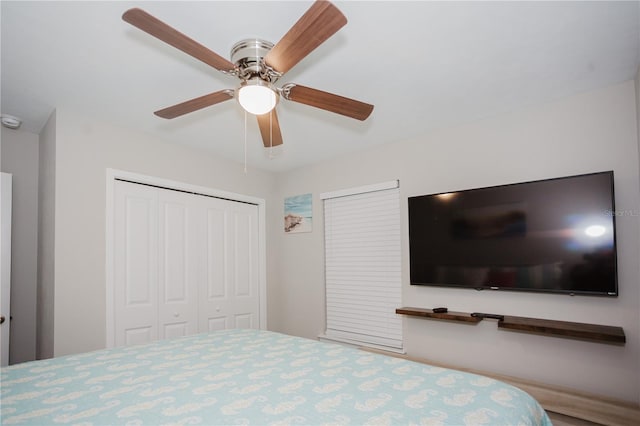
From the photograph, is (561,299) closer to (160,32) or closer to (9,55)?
(160,32)

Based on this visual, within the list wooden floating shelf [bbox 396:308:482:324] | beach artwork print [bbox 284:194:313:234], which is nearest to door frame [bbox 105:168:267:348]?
beach artwork print [bbox 284:194:313:234]

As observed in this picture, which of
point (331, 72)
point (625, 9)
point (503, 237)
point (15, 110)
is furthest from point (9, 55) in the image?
point (503, 237)

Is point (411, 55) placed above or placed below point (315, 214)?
above

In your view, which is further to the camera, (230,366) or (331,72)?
(331,72)

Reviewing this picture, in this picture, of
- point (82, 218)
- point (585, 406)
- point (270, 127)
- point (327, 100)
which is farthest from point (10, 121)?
point (585, 406)

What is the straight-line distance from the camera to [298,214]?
4453 millimetres

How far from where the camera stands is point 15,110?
2.73 metres

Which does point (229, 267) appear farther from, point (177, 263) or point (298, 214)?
point (298, 214)

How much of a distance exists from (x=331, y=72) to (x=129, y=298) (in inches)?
101

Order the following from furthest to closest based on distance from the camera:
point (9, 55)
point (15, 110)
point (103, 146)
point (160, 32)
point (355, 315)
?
1. point (355, 315)
2. point (103, 146)
3. point (15, 110)
4. point (9, 55)
5. point (160, 32)

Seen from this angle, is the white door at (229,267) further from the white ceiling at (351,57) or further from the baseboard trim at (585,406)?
the baseboard trim at (585,406)

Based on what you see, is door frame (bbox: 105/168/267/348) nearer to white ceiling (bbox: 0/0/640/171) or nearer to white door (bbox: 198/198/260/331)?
white door (bbox: 198/198/260/331)

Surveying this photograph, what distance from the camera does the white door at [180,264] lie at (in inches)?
123

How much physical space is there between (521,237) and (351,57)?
1.84 metres
